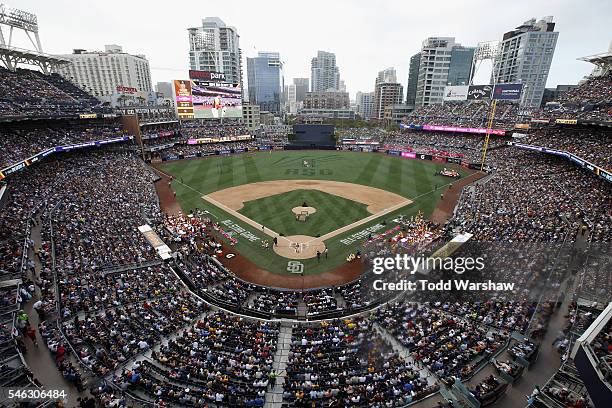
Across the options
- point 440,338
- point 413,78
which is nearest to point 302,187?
point 440,338

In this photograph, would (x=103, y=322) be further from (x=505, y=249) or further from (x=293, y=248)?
(x=505, y=249)

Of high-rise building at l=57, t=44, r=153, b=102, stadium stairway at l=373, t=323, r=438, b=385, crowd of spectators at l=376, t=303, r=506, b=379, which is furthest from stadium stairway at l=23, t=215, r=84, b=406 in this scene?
high-rise building at l=57, t=44, r=153, b=102

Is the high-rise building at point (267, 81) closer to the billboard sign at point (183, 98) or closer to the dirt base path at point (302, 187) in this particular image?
the billboard sign at point (183, 98)

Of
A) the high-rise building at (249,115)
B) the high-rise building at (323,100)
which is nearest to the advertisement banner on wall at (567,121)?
the high-rise building at (249,115)

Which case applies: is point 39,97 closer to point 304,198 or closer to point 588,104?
point 304,198

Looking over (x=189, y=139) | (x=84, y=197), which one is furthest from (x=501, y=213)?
(x=189, y=139)
